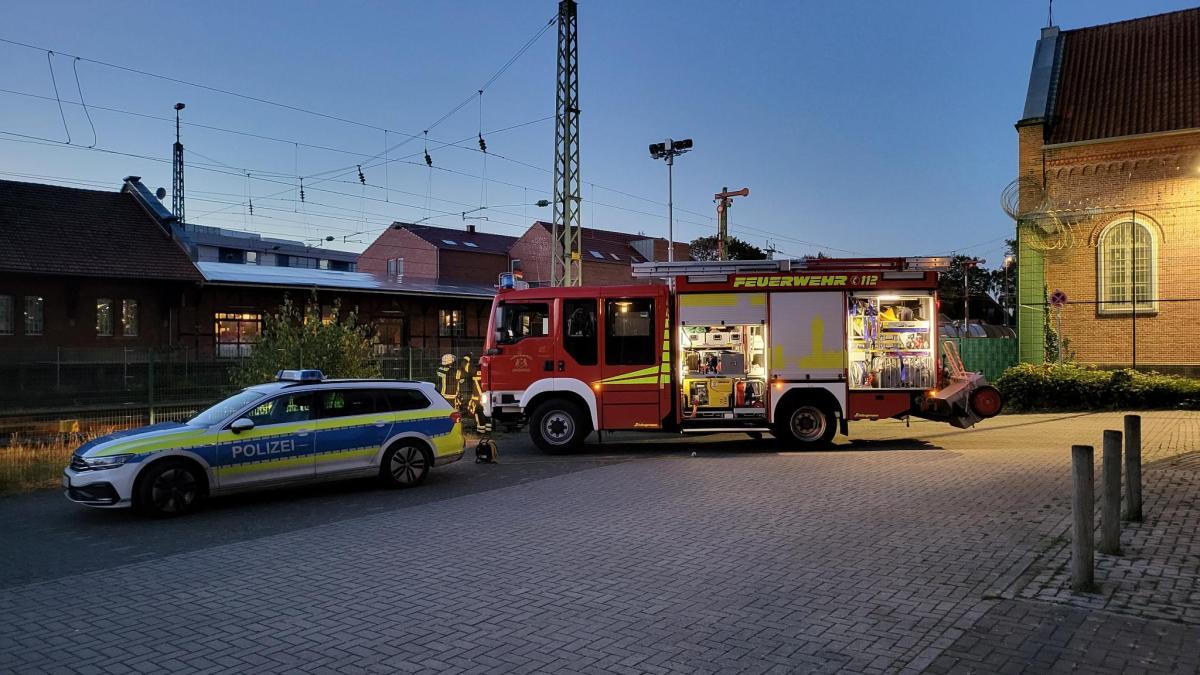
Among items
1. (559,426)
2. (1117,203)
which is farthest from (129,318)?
(1117,203)

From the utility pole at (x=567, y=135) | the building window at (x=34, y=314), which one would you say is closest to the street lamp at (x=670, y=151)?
the utility pole at (x=567, y=135)

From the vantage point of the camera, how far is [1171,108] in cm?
2345

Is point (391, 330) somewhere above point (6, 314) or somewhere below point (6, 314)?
below

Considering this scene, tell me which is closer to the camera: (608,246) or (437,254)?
(437,254)

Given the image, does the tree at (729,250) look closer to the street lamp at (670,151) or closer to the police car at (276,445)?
the street lamp at (670,151)

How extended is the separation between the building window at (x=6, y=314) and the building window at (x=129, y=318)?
3.31 meters

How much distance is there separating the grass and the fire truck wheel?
1156 centimetres

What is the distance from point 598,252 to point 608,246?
7.95ft

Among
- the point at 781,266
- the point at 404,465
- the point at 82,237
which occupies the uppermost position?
the point at 82,237

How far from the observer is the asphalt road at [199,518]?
7426 millimetres

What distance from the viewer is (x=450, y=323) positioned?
125 ft

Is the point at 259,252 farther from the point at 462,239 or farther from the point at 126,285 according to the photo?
the point at 126,285

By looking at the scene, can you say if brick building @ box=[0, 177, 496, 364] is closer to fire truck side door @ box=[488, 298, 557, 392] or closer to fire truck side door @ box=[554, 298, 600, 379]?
fire truck side door @ box=[488, 298, 557, 392]

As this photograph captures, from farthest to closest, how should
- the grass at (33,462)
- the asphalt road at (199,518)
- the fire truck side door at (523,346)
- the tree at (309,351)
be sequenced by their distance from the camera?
the tree at (309,351) → the fire truck side door at (523,346) → the grass at (33,462) → the asphalt road at (199,518)
